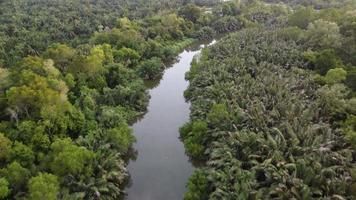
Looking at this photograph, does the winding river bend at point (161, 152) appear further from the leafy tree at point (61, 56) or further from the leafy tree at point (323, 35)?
the leafy tree at point (323, 35)

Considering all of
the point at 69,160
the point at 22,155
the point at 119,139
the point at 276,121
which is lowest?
the point at 69,160

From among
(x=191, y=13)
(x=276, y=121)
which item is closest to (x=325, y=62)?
(x=276, y=121)

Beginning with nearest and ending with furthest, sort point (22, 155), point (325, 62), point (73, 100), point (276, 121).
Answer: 1. point (22, 155)
2. point (276, 121)
3. point (73, 100)
4. point (325, 62)

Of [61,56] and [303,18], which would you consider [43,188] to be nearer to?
[61,56]

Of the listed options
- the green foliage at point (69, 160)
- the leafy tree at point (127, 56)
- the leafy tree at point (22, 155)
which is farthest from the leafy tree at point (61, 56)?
the green foliage at point (69, 160)

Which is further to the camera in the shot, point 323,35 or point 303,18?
point 303,18

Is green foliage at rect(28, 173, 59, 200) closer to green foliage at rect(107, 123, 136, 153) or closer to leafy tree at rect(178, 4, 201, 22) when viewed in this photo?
green foliage at rect(107, 123, 136, 153)

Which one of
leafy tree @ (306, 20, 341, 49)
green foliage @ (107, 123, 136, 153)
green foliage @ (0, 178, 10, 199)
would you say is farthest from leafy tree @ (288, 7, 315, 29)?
green foliage @ (0, 178, 10, 199)
